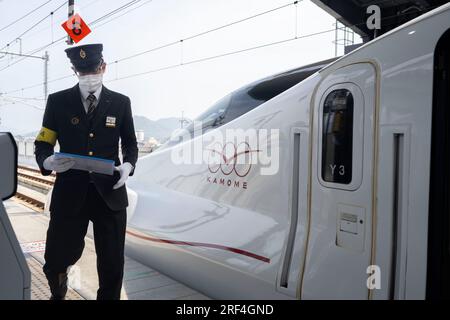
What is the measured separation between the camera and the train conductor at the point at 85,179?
8.62 feet

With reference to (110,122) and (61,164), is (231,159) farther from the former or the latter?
(61,164)

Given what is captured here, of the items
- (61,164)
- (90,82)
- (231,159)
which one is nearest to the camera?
(61,164)

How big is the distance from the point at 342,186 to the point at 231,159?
126 centimetres

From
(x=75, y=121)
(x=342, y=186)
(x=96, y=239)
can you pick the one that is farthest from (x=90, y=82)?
(x=342, y=186)

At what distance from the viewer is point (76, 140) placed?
2656 mm

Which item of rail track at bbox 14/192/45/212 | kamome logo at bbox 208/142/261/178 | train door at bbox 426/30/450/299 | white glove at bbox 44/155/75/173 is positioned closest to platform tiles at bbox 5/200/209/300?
white glove at bbox 44/155/75/173

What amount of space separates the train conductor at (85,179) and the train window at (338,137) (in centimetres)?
139

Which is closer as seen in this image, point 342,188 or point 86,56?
point 342,188

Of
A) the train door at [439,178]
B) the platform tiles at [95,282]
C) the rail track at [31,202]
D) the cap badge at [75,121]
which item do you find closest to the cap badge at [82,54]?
the cap badge at [75,121]

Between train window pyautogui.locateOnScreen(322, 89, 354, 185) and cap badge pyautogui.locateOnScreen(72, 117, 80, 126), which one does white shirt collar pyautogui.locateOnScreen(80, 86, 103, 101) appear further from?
train window pyautogui.locateOnScreen(322, 89, 354, 185)

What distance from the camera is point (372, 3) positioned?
9.29 meters

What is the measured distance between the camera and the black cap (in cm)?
264

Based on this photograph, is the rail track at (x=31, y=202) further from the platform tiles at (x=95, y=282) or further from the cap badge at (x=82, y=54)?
the cap badge at (x=82, y=54)
